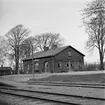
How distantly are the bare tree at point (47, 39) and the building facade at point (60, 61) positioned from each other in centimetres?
1741

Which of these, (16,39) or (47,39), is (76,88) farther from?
(47,39)


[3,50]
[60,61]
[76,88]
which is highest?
[3,50]

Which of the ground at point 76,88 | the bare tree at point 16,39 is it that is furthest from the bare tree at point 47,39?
the ground at point 76,88

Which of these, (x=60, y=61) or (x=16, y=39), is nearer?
(x=60, y=61)

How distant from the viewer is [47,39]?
64.9m

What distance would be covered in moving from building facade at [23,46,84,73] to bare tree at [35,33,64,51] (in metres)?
17.4

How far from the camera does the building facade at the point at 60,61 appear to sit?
42.9 m

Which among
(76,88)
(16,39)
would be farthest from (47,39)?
(76,88)

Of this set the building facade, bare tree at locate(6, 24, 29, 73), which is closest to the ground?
the building facade

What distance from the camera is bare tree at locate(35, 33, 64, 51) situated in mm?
64562

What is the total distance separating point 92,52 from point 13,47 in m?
22.5

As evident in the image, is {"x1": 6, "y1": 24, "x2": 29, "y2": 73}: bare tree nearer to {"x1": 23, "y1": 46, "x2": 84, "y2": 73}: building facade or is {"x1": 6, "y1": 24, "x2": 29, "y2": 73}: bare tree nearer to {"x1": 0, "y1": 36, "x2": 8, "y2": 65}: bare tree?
{"x1": 0, "y1": 36, "x2": 8, "y2": 65}: bare tree

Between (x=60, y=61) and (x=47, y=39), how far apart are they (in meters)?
22.3

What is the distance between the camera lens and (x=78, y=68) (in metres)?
44.9
